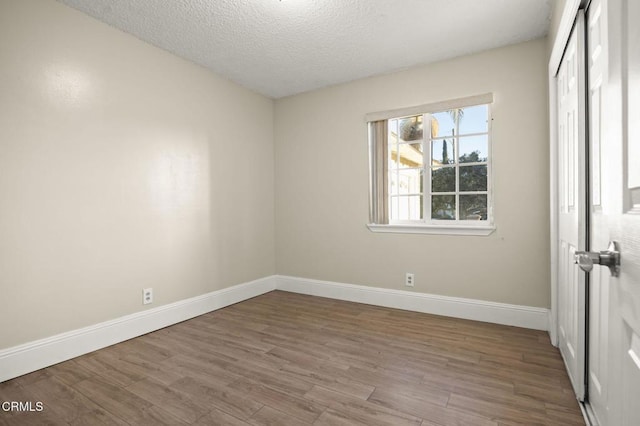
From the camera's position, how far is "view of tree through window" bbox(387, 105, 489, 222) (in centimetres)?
324

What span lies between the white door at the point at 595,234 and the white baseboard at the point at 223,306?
1.38 m

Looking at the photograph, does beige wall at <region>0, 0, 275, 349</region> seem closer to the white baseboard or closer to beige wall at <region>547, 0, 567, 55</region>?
the white baseboard

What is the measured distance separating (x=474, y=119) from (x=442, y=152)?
0.43 metres

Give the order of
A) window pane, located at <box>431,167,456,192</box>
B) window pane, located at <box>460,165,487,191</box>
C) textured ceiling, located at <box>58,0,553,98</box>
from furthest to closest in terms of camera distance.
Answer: window pane, located at <box>431,167,456,192</box> → window pane, located at <box>460,165,487,191</box> → textured ceiling, located at <box>58,0,553,98</box>

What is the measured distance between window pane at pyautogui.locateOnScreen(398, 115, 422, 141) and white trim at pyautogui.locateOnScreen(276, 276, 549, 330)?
5.53 ft

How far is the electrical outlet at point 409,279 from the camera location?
3491 millimetres

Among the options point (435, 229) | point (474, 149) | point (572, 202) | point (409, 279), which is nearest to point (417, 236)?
point (435, 229)

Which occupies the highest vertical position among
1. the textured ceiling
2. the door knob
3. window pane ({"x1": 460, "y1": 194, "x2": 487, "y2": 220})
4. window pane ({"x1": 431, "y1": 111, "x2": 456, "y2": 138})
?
the textured ceiling

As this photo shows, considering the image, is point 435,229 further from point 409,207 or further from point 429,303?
point 429,303

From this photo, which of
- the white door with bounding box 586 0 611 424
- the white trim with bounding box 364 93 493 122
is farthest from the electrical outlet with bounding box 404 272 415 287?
the white door with bounding box 586 0 611 424

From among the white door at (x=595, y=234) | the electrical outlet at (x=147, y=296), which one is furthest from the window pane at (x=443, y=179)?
the electrical outlet at (x=147, y=296)

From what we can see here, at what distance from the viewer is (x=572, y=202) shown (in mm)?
1958

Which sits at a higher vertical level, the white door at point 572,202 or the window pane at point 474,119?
the window pane at point 474,119

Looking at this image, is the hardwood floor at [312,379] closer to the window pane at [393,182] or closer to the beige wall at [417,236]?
the beige wall at [417,236]
